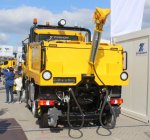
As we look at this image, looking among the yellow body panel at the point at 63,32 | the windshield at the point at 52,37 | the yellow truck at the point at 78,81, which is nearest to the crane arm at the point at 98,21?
the yellow truck at the point at 78,81

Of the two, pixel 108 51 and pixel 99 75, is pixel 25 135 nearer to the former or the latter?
pixel 99 75

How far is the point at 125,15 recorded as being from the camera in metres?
13.3

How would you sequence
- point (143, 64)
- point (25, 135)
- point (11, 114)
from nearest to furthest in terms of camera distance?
point (25, 135), point (143, 64), point (11, 114)

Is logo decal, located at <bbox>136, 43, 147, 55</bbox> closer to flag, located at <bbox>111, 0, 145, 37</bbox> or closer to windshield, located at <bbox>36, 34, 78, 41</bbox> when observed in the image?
flag, located at <bbox>111, 0, 145, 37</bbox>

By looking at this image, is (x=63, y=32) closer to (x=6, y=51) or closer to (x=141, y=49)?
(x=141, y=49)

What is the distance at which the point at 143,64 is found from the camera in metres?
11.3

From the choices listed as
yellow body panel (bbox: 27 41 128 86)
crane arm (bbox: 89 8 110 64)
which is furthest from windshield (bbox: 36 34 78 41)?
crane arm (bbox: 89 8 110 64)

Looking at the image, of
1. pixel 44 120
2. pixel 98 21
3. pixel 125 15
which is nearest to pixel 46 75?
pixel 44 120

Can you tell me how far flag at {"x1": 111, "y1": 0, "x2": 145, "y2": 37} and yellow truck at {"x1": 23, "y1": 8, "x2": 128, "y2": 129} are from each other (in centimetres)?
377

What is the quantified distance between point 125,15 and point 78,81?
502 cm

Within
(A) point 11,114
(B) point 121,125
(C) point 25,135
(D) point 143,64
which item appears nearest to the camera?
(C) point 25,135

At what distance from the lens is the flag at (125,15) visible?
13.1m

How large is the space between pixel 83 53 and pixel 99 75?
2.29 feet

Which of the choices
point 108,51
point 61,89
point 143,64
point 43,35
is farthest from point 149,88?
point 43,35
